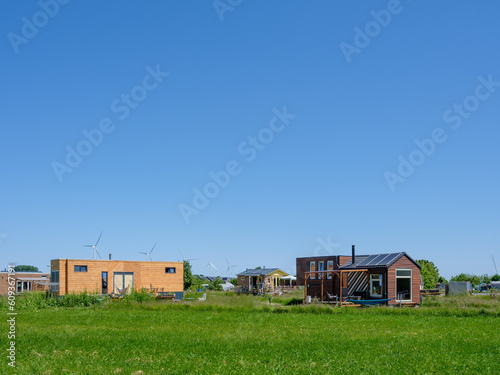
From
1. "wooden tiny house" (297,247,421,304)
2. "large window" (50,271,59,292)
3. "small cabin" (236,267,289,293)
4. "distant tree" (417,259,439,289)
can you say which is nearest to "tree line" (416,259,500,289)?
"distant tree" (417,259,439,289)

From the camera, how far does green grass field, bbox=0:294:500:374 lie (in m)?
12.3

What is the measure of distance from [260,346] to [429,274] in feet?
232

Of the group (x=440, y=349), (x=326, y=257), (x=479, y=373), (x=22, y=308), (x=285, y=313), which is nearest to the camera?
(x=479, y=373)

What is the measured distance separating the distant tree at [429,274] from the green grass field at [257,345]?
56113 mm

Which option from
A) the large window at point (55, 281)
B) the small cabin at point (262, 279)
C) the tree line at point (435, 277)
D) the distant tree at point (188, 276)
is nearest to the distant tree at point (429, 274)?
the tree line at point (435, 277)

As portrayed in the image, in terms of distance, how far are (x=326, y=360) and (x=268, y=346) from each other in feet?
7.97

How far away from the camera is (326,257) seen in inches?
1702

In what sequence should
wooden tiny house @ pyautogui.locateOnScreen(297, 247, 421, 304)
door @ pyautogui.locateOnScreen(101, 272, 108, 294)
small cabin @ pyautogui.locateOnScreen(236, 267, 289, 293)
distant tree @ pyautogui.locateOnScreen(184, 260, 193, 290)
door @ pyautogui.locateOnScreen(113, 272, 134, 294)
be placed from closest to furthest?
wooden tiny house @ pyautogui.locateOnScreen(297, 247, 421, 304) < door @ pyautogui.locateOnScreen(101, 272, 108, 294) < door @ pyautogui.locateOnScreen(113, 272, 134, 294) < small cabin @ pyautogui.locateOnScreen(236, 267, 289, 293) < distant tree @ pyautogui.locateOnScreen(184, 260, 193, 290)

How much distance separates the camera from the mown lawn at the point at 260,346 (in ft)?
40.3

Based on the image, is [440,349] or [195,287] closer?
[440,349]

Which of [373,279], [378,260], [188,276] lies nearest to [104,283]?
[373,279]

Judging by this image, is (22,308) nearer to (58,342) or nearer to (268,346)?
(58,342)

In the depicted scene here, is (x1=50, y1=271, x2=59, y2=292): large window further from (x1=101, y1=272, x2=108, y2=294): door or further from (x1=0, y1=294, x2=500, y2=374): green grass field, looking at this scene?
(x1=0, y1=294, x2=500, y2=374): green grass field

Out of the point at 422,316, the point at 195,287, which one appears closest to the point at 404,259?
the point at 422,316
